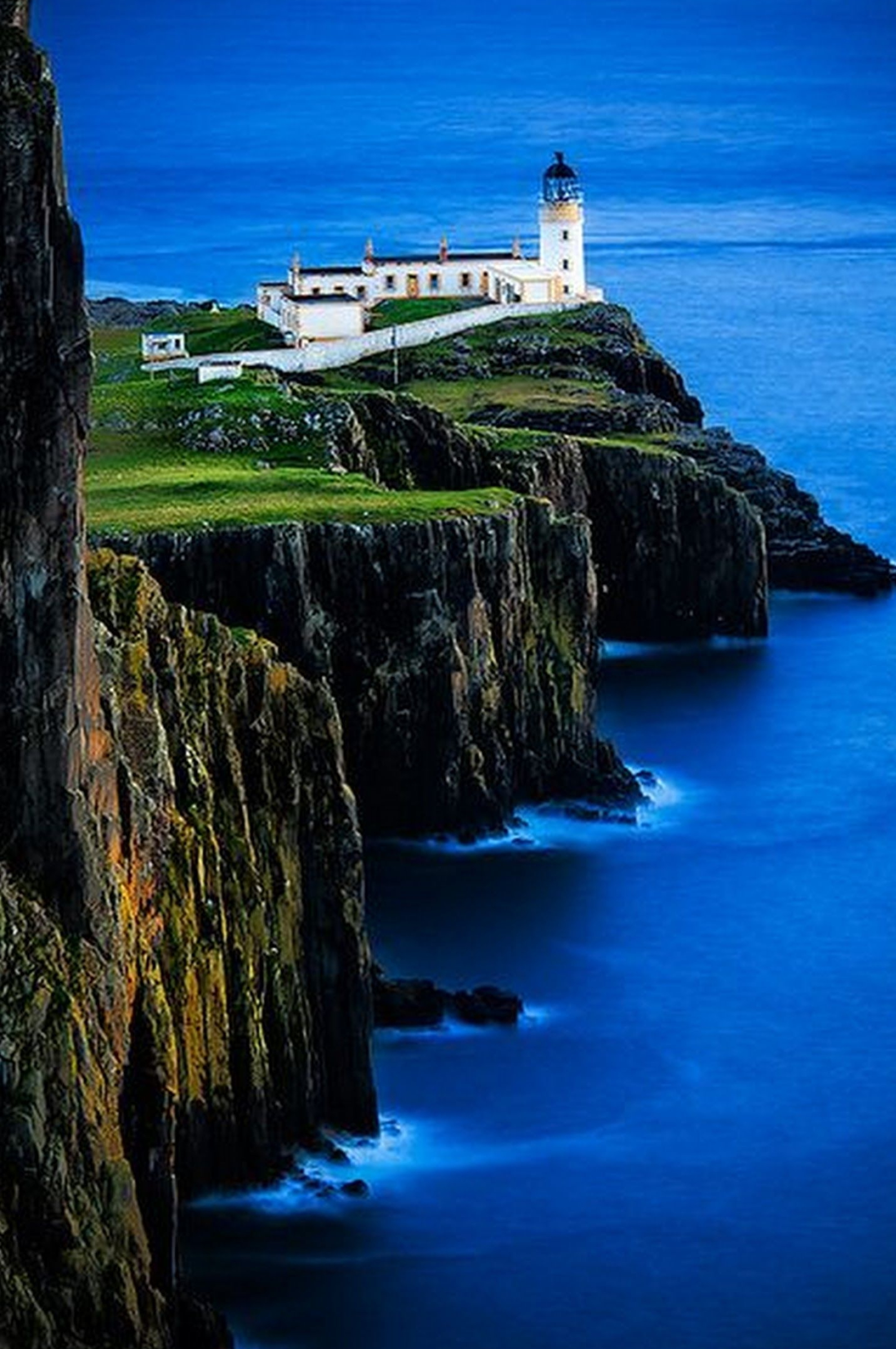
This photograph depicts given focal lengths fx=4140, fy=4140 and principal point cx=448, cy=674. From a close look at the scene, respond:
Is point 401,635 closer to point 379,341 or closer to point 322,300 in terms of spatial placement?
point 379,341

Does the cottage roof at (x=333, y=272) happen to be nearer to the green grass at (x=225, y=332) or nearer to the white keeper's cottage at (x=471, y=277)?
the white keeper's cottage at (x=471, y=277)

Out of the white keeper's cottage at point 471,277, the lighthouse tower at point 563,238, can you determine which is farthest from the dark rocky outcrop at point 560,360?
the lighthouse tower at point 563,238

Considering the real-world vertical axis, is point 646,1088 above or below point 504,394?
below

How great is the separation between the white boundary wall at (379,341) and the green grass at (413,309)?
542 mm

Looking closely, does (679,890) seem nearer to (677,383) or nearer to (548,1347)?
(548,1347)

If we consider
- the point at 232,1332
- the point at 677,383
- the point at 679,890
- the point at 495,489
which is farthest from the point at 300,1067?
the point at 677,383

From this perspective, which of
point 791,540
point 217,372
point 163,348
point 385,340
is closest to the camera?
point 217,372

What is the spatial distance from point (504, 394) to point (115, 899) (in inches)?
3269

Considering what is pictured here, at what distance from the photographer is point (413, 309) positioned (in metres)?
161

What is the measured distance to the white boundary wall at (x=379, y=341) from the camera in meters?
149

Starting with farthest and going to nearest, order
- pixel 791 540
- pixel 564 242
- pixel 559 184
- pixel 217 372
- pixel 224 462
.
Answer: pixel 559 184 < pixel 564 242 < pixel 791 540 < pixel 217 372 < pixel 224 462

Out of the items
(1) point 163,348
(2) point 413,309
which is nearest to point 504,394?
(1) point 163,348

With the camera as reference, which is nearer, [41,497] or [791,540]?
[41,497]

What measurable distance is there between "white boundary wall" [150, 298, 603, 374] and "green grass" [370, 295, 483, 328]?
1.78 feet
